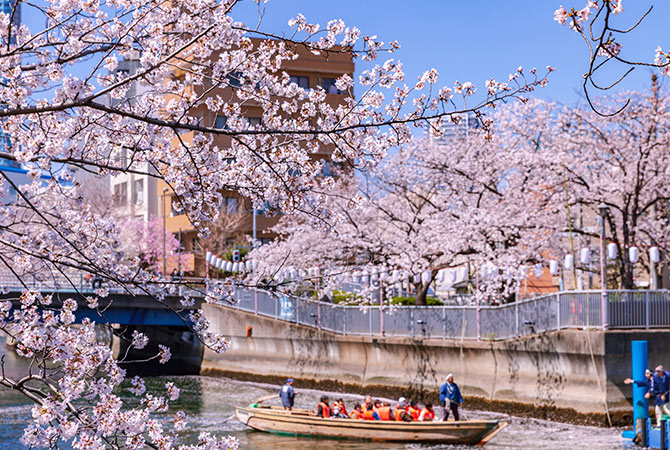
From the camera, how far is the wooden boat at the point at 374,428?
75.8 feet

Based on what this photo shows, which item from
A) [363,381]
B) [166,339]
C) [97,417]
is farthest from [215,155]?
→ [166,339]

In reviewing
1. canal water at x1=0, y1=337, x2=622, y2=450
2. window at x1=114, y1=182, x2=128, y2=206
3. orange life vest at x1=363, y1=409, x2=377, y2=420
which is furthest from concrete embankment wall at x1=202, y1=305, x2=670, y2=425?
window at x1=114, y1=182, x2=128, y2=206

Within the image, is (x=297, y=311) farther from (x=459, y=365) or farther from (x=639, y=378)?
(x=639, y=378)

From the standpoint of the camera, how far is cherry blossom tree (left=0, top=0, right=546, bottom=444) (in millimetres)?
6734

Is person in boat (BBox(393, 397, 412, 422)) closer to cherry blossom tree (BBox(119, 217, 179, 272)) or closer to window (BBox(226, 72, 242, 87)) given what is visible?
window (BBox(226, 72, 242, 87))

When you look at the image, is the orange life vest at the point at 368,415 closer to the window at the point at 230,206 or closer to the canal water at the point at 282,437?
the canal water at the point at 282,437

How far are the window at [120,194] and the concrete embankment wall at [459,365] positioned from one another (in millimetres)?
29570

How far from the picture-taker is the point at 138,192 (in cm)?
6906

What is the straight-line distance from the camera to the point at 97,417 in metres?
6.56

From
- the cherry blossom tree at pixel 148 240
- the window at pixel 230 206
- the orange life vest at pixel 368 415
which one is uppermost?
the window at pixel 230 206

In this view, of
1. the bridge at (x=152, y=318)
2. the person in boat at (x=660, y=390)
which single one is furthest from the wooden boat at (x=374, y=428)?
the bridge at (x=152, y=318)

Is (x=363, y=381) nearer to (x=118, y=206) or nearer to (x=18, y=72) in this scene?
(x=18, y=72)

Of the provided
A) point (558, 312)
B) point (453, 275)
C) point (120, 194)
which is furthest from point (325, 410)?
point (120, 194)

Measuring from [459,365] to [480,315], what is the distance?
5.79 ft
